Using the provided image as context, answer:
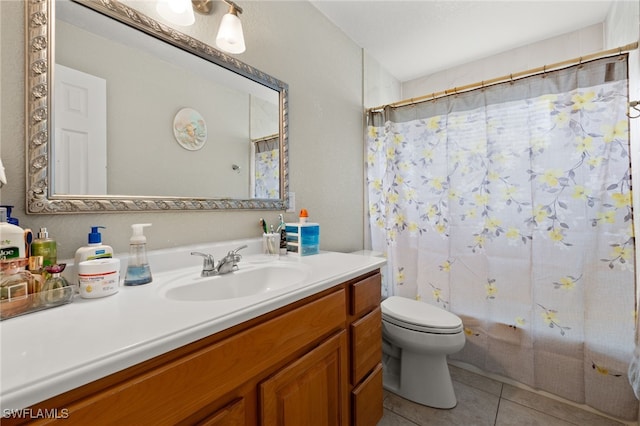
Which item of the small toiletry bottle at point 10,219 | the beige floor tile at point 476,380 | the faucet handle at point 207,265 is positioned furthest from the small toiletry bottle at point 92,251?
the beige floor tile at point 476,380

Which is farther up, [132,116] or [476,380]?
[132,116]

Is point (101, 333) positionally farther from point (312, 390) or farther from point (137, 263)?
point (312, 390)

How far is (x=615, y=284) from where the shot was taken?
4.39 ft

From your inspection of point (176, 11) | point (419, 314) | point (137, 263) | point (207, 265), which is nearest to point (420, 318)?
point (419, 314)

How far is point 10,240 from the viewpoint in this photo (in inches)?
24.4

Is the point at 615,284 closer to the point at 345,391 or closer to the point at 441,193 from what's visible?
the point at 441,193

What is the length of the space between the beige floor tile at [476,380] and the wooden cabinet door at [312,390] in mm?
1070

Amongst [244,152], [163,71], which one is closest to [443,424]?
[244,152]

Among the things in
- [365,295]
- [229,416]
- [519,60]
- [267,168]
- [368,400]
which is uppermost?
[519,60]

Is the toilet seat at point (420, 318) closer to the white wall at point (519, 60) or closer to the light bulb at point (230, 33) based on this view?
the light bulb at point (230, 33)

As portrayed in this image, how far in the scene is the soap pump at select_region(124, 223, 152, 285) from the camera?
82cm

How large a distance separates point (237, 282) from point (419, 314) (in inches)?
42.1

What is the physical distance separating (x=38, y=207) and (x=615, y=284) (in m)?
2.35

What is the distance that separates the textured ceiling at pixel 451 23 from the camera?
1.65 m
